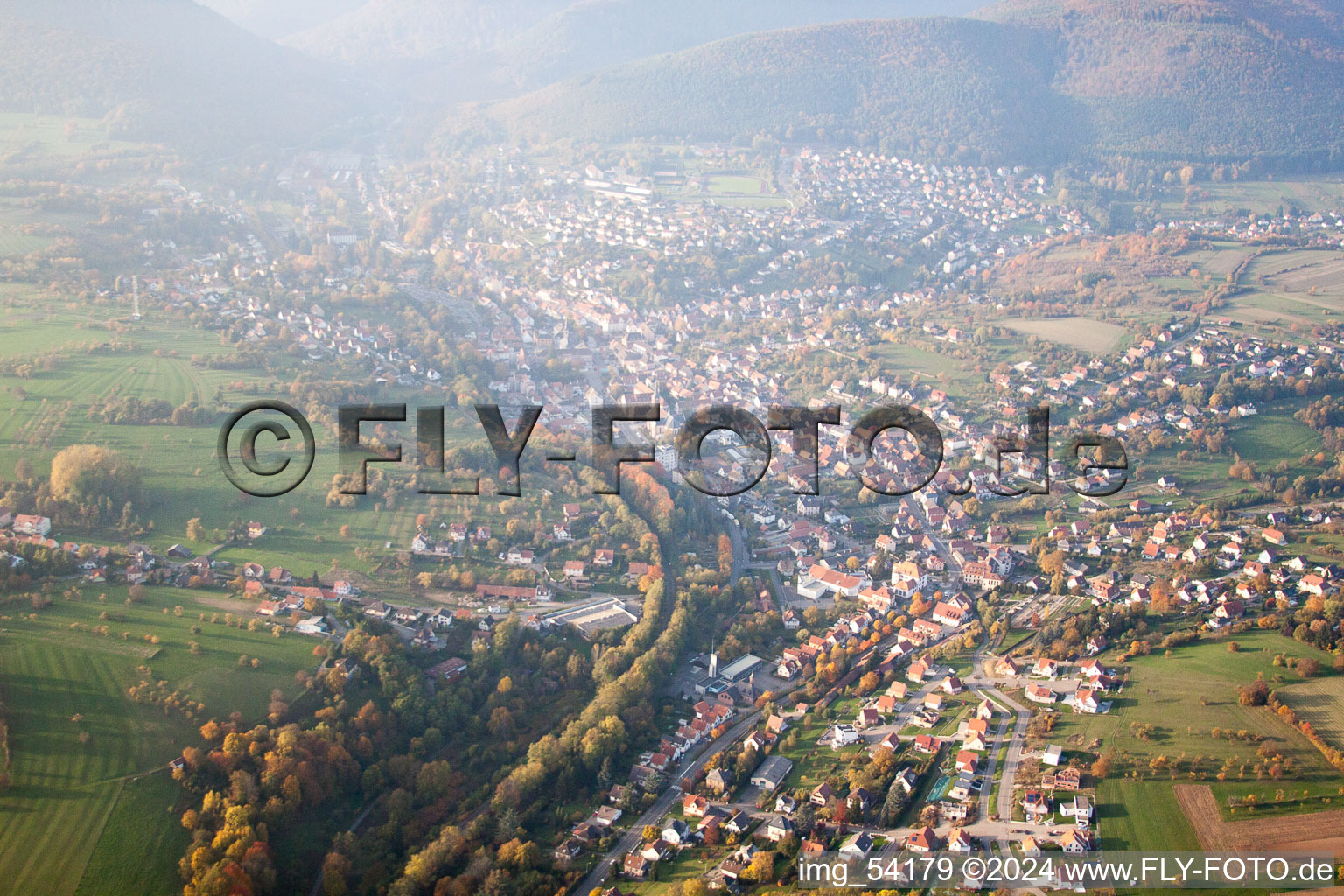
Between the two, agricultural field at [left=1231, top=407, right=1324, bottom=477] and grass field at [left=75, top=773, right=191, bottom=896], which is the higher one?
agricultural field at [left=1231, top=407, right=1324, bottom=477]

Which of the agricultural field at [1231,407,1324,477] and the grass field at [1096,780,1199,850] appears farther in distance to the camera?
the agricultural field at [1231,407,1324,477]

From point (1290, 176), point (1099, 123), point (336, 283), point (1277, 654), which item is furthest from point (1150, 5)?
point (1277, 654)

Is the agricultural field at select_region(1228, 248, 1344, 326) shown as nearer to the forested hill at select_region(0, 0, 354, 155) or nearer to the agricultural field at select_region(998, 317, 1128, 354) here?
the agricultural field at select_region(998, 317, 1128, 354)

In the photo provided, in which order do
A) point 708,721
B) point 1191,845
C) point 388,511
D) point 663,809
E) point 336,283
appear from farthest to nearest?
1. point 336,283
2. point 388,511
3. point 708,721
4. point 663,809
5. point 1191,845

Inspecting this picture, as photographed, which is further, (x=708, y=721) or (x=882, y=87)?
(x=882, y=87)

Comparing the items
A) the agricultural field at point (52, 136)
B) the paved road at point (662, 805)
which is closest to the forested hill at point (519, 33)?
the agricultural field at point (52, 136)

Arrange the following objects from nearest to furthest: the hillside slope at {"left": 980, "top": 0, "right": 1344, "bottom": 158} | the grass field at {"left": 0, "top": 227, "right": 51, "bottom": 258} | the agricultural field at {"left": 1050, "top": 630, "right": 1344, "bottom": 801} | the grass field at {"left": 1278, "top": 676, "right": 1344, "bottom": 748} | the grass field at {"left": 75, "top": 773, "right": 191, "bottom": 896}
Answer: the grass field at {"left": 75, "top": 773, "right": 191, "bottom": 896}, the agricultural field at {"left": 1050, "top": 630, "right": 1344, "bottom": 801}, the grass field at {"left": 1278, "top": 676, "right": 1344, "bottom": 748}, the grass field at {"left": 0, "top": 227, "right": 51, "bottom": 258}, the hillside slope at {"left": 980, "top": 0, "right": 1344, "bottom": 158}

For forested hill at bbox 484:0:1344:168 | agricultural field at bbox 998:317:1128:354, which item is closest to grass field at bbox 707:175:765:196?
forested hill at bbox 484:0:1344:168

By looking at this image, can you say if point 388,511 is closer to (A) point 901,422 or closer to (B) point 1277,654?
(A) point 901,422
